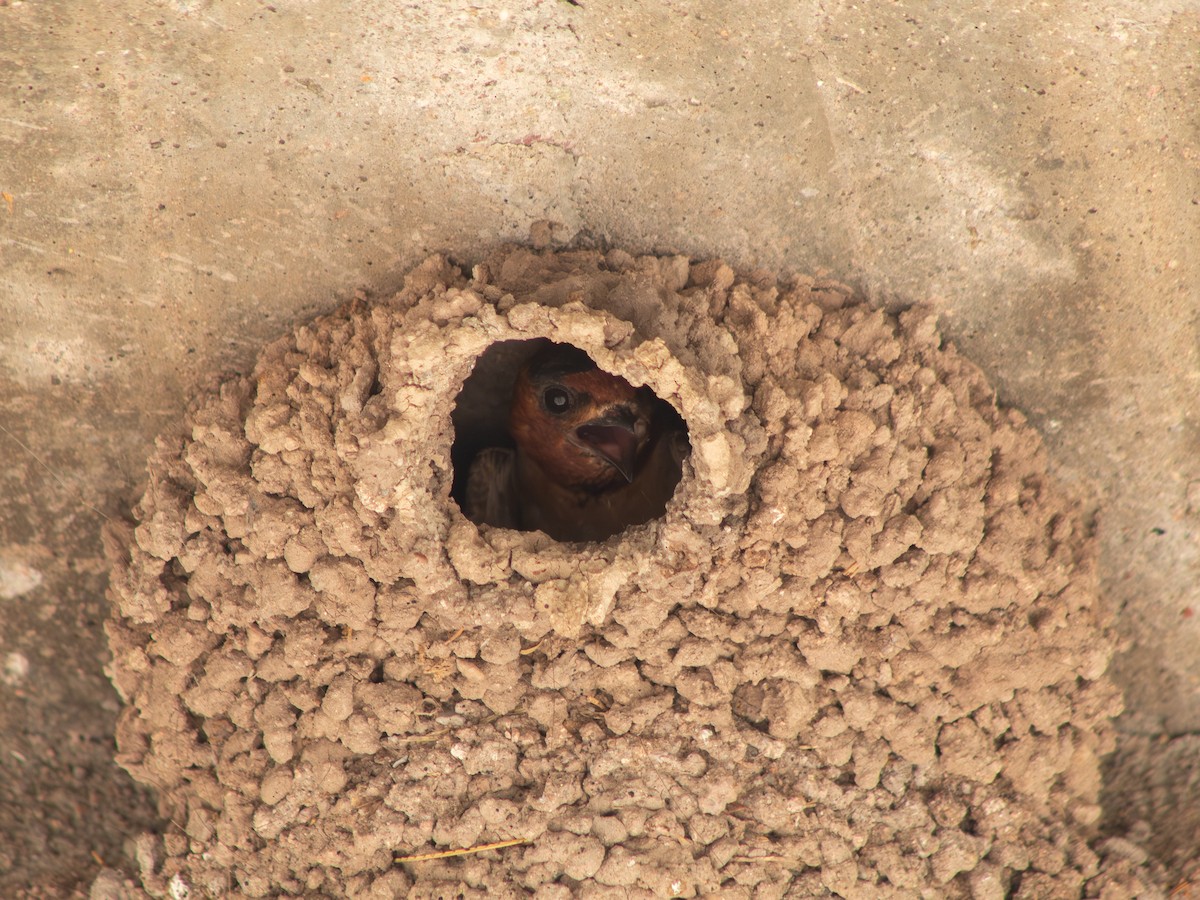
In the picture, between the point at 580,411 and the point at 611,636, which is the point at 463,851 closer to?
the point at 611,636

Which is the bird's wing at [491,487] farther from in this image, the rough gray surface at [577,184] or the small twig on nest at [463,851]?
the small twig on nest at [463,851]

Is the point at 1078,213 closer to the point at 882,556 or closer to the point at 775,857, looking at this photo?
the point at 882,556

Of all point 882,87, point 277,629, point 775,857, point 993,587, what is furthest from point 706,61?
point 775,857

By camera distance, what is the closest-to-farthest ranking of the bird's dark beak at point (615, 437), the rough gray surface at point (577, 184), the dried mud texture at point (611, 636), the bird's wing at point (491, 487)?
the rough gray surface at point (577, 184), the dried mud texture at point (611, 636), the bird's dark beak at point (615, 437), the bird's wing at point (491, 487)

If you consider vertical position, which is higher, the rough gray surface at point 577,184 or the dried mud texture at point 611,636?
the rough gray surface at point 577,184

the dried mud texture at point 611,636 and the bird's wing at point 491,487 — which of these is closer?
the dried mud texture at point 611,636

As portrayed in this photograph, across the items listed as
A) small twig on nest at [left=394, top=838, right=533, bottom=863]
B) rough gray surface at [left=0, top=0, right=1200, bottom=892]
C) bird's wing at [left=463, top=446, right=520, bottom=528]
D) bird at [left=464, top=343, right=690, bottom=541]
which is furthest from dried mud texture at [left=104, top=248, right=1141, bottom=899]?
bird's wing at [left=463, top=446, right=520, bottom=528]

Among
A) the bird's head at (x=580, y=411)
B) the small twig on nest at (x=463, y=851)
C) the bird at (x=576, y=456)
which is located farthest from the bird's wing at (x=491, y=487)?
the small twig on nest at (x=463, y=851)
